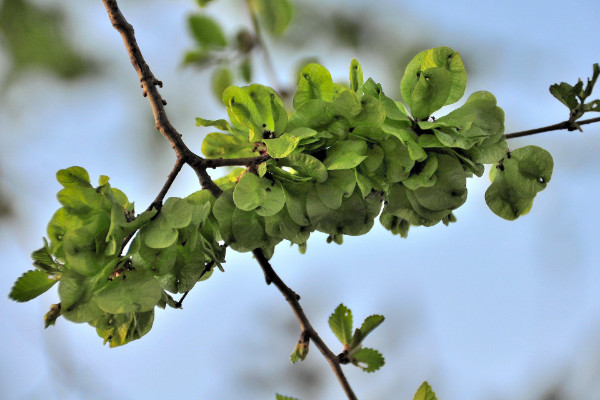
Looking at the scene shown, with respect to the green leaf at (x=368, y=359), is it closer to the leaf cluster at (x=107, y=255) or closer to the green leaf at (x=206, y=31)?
A: the leaf cluster at (x=107, y=255)

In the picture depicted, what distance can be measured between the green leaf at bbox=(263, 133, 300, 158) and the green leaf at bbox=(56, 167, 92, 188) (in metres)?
0.11

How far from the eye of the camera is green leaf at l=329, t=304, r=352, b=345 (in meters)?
0.43

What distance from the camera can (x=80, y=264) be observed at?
1.03 feet

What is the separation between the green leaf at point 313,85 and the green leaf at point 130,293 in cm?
15

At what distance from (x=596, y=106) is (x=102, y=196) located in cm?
33

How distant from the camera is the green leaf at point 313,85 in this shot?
367mm

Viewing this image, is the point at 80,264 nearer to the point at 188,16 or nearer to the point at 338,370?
the point at 338,370

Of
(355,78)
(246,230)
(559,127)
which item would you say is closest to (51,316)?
(246,230)

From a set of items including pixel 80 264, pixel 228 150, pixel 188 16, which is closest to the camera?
pixel 80 264

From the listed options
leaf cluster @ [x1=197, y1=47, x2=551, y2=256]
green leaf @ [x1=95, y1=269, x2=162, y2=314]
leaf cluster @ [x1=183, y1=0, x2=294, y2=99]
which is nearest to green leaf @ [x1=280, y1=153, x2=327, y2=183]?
leaf cluster @ [x1=197, y1=47, x2=551, y2=256]

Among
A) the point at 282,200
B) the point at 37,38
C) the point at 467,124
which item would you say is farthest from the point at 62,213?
the point at 37,38

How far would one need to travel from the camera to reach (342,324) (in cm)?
43

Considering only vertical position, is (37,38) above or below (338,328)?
above

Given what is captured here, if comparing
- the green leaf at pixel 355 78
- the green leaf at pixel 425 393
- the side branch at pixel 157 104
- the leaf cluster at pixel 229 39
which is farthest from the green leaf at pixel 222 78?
the green leaf at pixel 425 393
